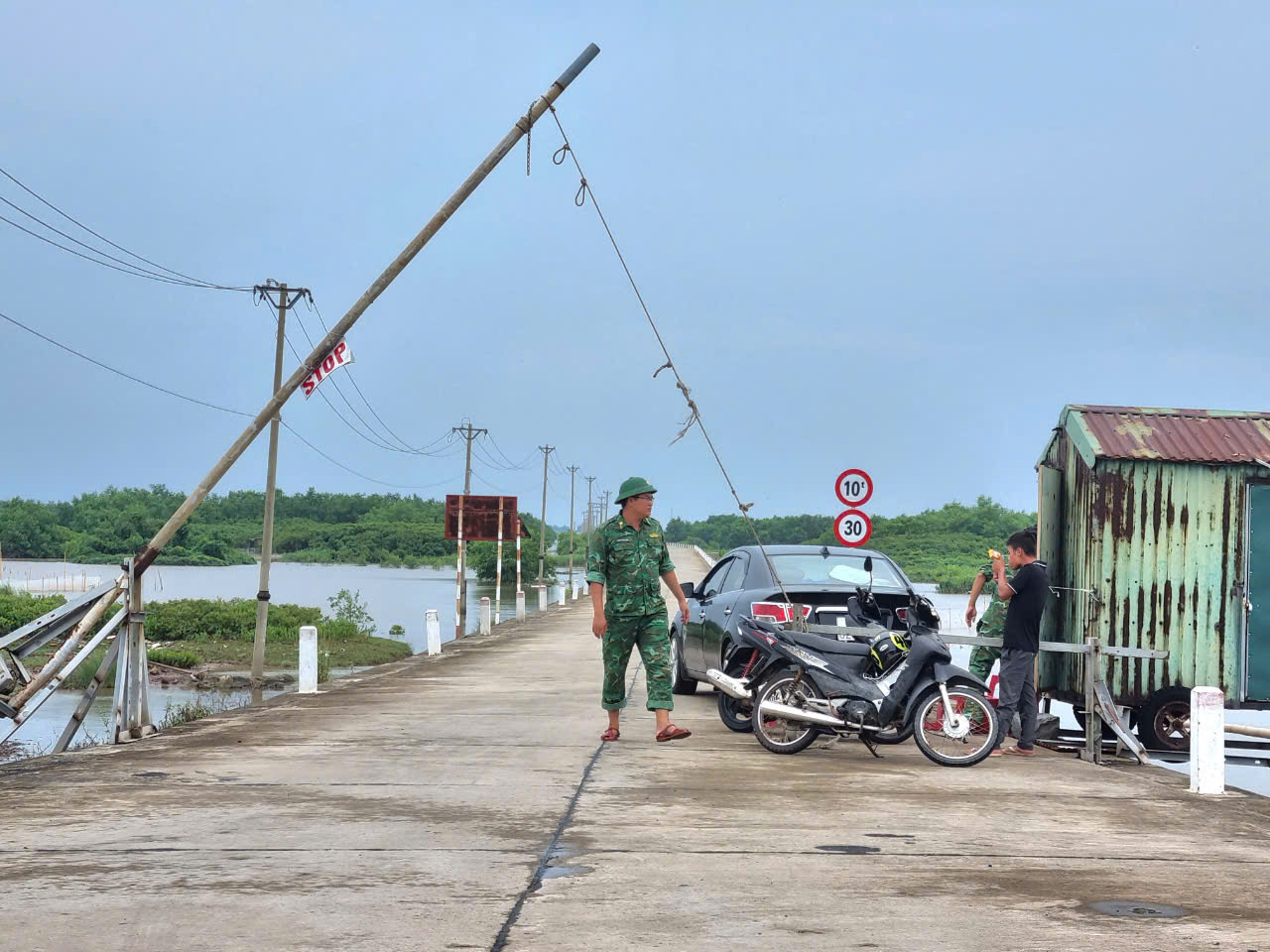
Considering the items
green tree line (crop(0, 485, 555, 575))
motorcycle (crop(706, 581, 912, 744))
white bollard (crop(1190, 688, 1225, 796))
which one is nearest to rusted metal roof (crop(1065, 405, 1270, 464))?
motorcycle (crop(706, 581, 912, 744))

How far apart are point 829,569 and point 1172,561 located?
3.17 meters

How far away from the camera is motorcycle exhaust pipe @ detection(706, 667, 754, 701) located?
1082cm

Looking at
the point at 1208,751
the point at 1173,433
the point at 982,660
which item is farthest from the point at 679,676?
the point at 1208,751

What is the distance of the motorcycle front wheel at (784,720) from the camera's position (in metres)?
10.3

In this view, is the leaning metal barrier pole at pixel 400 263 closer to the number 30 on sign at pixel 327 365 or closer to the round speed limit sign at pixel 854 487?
the number 30 on sign at pixel 327 365

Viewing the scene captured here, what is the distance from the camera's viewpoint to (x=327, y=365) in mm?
15008

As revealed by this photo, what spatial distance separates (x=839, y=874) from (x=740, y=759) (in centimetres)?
398

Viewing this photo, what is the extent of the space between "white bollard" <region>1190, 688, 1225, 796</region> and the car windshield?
360 cm

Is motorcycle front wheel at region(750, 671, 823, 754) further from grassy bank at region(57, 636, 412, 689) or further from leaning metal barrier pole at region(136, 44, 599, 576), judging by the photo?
grassy bank at region(57, 636, 412, 689)

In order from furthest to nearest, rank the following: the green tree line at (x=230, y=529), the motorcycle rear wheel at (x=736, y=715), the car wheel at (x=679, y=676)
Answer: the green tree line at (x=230, y=529), the car wheel at (x=679, y=676), the motorcycle rear wheel at (x=736, y=715)

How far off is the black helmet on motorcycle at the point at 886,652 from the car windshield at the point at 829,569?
2.06 m

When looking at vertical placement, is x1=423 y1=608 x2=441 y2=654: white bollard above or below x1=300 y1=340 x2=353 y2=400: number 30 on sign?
below

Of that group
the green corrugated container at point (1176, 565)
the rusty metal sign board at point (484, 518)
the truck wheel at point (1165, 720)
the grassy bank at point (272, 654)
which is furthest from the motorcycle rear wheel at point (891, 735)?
the rusty metal sign board at point (484, 518)

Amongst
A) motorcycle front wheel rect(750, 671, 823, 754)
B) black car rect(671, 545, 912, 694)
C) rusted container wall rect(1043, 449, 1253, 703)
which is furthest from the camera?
rusted container wall rect(1043, 449, 1253, 703)
